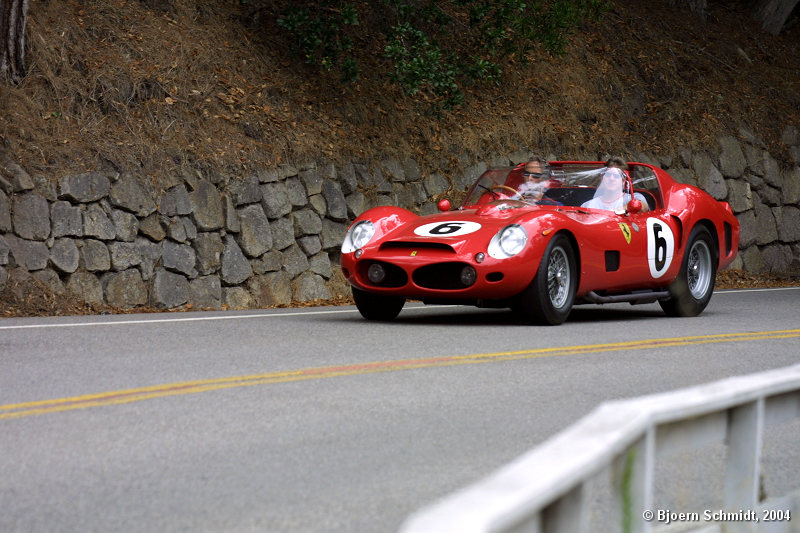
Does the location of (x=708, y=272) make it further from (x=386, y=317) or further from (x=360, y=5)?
(x=360, y=5)

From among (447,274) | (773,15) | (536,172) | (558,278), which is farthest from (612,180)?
(773,15)

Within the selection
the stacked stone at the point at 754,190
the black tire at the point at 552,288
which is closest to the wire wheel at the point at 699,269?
the black tire at the point at 552,288

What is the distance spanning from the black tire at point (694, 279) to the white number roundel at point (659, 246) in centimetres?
36

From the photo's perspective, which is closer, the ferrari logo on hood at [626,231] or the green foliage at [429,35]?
the ferrari logo on hood at [626,231]

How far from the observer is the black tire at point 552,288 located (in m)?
9.60

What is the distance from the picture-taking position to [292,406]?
5.75 m

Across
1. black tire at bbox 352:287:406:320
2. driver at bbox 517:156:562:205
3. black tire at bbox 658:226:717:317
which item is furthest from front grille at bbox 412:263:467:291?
black tire at bbox 658:226:717:317

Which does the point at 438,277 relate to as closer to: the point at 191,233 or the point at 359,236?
the point at 359,236

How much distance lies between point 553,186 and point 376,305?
2.16m

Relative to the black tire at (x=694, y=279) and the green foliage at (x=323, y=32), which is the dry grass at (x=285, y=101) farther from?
the black tire at (x=694, y=279)

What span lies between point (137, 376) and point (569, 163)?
594 cm

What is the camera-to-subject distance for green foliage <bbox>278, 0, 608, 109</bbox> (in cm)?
1652

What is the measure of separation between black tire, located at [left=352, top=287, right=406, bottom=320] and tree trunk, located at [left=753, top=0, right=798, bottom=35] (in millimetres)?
20610

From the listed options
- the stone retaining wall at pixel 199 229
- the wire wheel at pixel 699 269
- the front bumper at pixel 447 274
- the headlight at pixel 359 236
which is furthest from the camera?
the stone retaining wall at pixel 199 229
